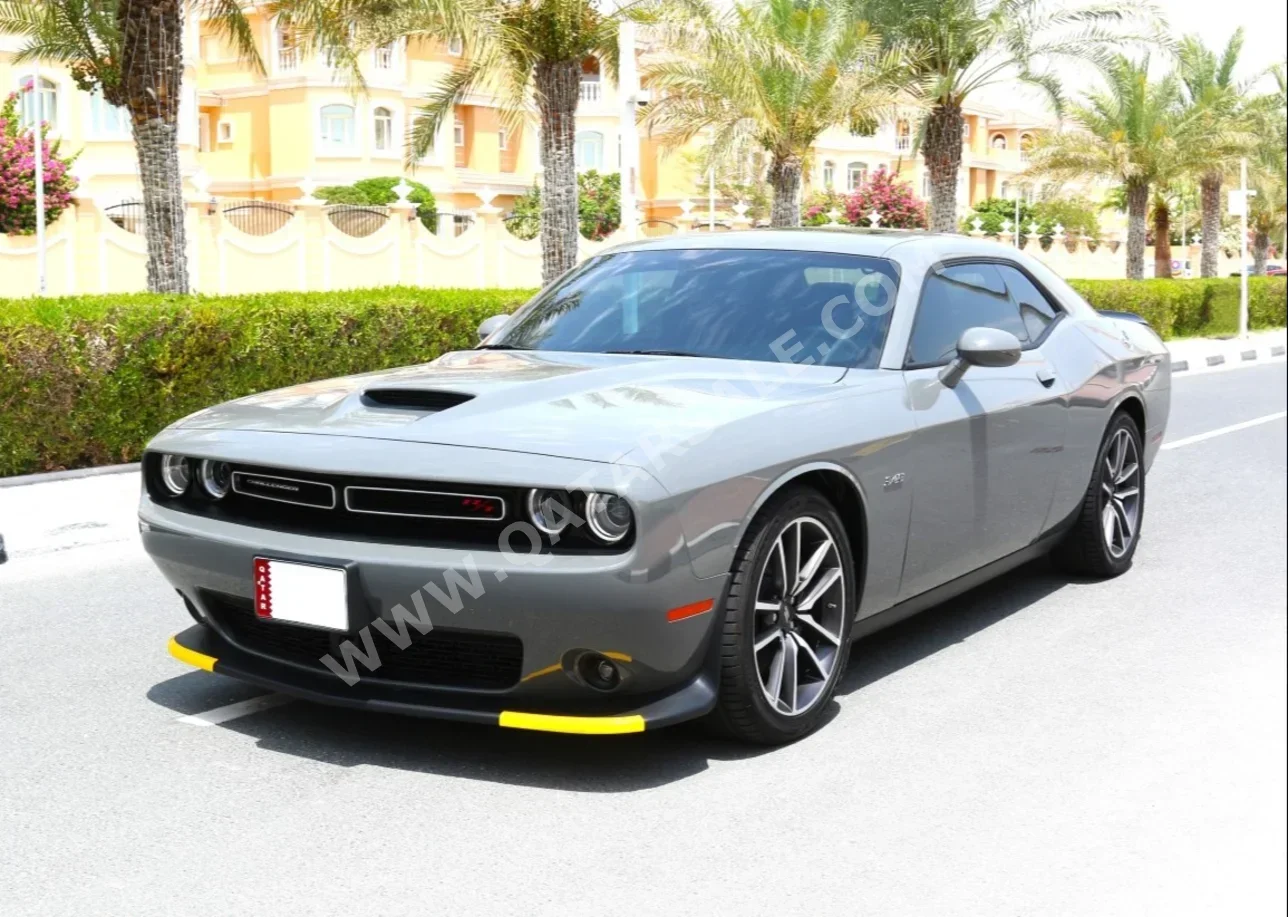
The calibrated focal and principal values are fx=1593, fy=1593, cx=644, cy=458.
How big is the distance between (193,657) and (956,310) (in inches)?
118

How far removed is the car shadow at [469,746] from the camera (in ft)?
14.7

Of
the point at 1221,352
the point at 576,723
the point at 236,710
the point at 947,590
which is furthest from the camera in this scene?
the point at 1221,352

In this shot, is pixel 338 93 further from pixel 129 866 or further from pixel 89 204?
pixel 129 866

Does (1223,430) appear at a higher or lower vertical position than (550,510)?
lower

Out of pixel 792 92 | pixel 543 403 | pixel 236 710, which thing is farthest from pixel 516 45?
pixel 543 403

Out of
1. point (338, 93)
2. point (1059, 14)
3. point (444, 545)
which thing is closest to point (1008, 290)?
point (444, 545)

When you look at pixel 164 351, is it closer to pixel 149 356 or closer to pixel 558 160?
pixel 149 356

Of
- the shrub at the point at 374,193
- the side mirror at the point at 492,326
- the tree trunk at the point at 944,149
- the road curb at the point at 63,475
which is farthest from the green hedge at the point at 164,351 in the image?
the shrub at the point at 374,193

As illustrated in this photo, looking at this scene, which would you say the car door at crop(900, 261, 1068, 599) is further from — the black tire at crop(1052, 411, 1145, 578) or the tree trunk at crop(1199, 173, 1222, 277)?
the tree trunk at crop(1199, 173, 1222, 277)

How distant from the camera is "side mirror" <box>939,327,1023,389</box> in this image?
546 cm

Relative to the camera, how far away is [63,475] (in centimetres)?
1061

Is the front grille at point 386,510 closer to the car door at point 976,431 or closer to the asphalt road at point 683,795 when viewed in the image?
the asphalt road at point 683,795

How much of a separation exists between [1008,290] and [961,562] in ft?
4.72

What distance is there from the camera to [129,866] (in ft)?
12.5
